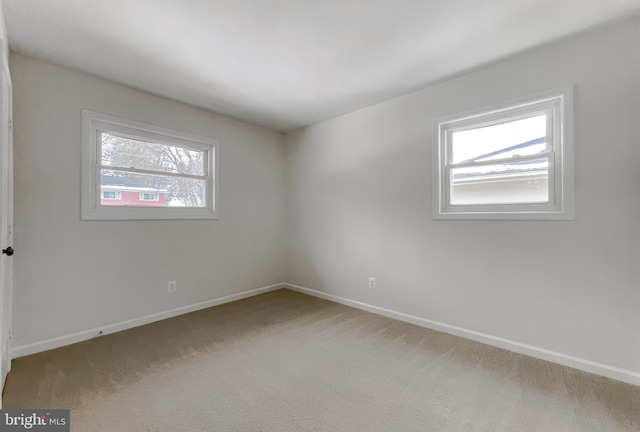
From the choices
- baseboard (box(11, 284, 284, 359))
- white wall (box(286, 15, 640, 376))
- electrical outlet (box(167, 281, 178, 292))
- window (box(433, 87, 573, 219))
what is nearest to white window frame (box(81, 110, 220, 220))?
electrical outlet (box(167, 281, 178, 292))

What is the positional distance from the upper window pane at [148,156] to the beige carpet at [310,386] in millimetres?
1752

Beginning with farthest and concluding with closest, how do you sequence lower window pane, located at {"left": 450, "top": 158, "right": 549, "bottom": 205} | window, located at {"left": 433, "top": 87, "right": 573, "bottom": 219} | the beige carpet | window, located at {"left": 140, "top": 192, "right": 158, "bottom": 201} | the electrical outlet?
the electrical outlet, window, located at {"left": 140, "top": 192, "right": 158, "bottom": 201}, lower window pane, located at {"left": 450, "top": 158, "right": 549, "bottom": 205}, window, located at {"left": 433, "top": 87, "right": 573, "bottom": 219}, the beige carpet

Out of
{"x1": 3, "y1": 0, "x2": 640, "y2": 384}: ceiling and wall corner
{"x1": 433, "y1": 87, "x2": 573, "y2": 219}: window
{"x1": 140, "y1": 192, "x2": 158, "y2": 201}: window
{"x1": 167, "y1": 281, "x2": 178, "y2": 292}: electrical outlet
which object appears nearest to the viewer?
{"x1": 3, "y1": 0, "x2": 640, "y2": 384}: ceiling and wall corner

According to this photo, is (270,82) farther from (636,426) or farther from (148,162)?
(636,426)

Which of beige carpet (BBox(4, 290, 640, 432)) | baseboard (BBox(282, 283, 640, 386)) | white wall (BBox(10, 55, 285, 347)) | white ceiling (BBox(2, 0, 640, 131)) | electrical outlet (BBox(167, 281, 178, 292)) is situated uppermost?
white ceiling (BBox(2, 0, 640, 131))

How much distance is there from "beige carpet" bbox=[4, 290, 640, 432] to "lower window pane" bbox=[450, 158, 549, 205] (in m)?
1.34

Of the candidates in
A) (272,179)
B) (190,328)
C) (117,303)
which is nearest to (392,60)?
(272,179)

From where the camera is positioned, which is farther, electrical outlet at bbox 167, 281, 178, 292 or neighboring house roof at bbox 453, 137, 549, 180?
electrical outlet at bbox 167, 281, 178, 292

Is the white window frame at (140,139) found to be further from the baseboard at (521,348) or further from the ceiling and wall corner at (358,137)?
the baseboard at (521,348)

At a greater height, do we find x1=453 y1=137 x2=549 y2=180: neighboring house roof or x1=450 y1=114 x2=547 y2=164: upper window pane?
x1=450 y1=114 x2=547 y2=164: upper window pane

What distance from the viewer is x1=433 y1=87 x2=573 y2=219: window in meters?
2.15

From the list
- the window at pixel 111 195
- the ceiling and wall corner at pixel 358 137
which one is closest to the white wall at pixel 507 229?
the ceiling and wall corner at pixel 358 137

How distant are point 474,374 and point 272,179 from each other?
11.2 ft

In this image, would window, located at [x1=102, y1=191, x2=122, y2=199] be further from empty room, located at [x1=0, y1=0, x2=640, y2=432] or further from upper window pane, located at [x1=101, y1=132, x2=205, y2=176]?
upper window pane, located at [x1=101, y1=132, x2=205, y2=176]
